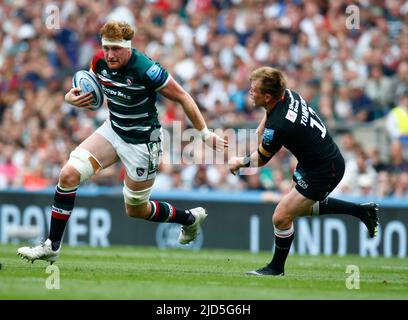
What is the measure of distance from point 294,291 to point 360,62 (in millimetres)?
9935

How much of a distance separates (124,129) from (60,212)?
1.12 meters

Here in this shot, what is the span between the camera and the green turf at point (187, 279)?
8422mm

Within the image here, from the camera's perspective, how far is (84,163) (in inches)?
399

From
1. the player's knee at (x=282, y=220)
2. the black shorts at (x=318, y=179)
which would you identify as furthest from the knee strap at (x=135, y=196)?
the black shorts at (x=318, y=179)

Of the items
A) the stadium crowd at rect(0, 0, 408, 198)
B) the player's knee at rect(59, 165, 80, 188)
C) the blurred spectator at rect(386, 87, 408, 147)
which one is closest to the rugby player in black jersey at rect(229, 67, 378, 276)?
the player's knee at rect(59, 165, 80, 188)

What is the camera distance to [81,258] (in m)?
12.3

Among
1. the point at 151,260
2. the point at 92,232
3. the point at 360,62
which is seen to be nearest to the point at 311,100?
the point at 360,62

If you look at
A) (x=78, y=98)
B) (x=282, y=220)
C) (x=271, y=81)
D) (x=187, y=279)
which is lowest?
(x=187, y=279)

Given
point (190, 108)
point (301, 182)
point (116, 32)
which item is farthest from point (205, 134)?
point (116, 32)

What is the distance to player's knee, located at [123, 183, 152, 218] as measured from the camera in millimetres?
10672

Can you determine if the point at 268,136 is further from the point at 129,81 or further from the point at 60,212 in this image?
the point at 60,212

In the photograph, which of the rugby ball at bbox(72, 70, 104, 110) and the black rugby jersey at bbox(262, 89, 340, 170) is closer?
the black rugby jersey at bbox(262, 89, 340, 170)

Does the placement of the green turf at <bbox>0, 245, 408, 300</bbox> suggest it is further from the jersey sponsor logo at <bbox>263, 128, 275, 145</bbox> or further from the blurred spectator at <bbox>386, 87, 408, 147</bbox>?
the blurred spectator at <bbox>386, 87, 408, 147</bbox>
